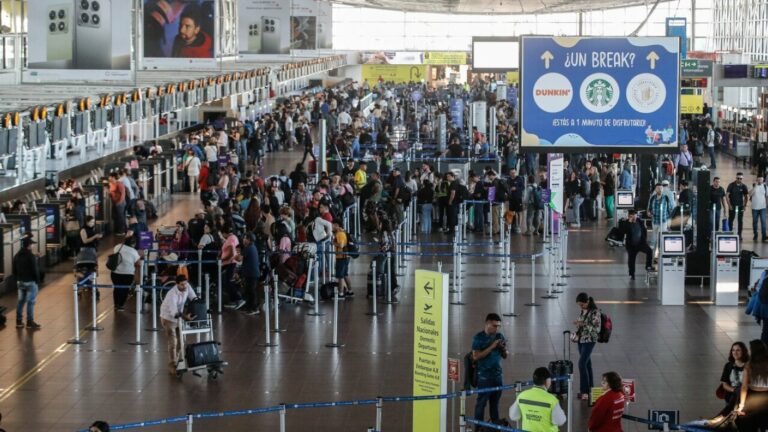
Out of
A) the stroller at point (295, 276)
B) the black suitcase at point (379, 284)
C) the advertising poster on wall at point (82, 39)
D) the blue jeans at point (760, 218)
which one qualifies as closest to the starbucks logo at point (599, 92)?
the black suitcase at point (379, 284)

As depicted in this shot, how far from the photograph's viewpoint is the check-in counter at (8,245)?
2112 centimetres

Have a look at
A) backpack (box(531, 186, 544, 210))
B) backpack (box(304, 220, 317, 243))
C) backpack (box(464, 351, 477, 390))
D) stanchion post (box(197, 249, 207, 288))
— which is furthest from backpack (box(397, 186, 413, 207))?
backpack (box(464, 351, 477, 390))

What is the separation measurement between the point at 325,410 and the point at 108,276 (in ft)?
30.6

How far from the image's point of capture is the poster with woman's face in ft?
124

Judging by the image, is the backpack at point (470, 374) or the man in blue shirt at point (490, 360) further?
the backpack at point (470, 374)

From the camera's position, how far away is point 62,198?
83.9ft

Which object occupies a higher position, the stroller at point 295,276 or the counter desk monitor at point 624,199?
the counter desk monitor at point 624,199

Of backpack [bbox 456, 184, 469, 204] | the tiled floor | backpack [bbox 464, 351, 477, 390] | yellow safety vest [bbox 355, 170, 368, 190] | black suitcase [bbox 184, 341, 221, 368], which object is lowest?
the tiled floor

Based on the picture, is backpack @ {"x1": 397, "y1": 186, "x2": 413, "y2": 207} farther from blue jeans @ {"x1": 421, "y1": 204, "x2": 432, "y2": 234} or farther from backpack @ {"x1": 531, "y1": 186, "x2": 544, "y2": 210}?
backpack @ {"x1": 531, "y1": 186, "x2": 544, "y2": 210}

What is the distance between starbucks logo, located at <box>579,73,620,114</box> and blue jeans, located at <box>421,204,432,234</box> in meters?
9.08

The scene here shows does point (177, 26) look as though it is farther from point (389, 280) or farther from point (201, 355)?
point (201, 355)

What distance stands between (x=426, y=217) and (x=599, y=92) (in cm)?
928

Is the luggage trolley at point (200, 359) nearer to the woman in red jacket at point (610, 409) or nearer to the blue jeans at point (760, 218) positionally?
the woman in red jacket at point (610, 409)

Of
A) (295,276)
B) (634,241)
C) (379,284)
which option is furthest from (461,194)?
(295,276)
